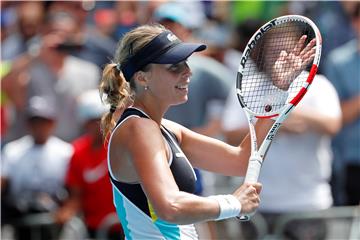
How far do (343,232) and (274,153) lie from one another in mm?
887

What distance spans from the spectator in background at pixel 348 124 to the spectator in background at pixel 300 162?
0.48 m

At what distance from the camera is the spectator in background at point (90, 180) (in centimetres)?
770

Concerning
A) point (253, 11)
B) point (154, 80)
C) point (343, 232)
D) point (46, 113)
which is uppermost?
point (154, 80)

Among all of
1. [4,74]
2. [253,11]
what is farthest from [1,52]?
[253,11]

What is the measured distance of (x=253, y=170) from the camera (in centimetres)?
426

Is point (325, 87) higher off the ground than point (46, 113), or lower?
higher

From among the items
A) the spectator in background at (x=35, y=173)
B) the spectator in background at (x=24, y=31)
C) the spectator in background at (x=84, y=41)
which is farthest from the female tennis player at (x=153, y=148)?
the spectator in background at (x=24, y=31)

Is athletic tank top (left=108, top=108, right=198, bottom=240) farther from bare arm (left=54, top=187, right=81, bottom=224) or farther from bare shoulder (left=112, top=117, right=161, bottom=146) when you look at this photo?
bare arm (left=54, top=187, right=81, bottom=224)

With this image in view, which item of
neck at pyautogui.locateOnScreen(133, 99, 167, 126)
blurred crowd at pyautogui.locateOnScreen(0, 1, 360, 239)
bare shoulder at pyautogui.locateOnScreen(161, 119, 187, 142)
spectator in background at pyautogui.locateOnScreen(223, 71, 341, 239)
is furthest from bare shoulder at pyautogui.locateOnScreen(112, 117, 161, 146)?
spectator in background at pyautogui.locateOnScreen(223, 71, 341, 239)

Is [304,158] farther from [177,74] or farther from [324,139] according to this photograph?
[177,74]

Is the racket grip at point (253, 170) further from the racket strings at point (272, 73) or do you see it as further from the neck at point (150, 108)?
the neck at point (150, 108)

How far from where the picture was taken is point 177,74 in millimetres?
4273

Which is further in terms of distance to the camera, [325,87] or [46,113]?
[46,113]

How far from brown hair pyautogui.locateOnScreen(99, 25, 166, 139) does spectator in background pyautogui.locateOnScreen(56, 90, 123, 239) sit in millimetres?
3176
